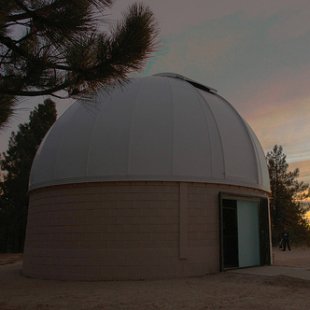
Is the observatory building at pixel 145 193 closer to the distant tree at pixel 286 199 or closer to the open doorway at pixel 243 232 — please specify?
the open doorway at pixel 243 232

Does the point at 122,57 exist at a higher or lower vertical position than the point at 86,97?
Result: higher

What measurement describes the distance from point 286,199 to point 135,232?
2582 cm

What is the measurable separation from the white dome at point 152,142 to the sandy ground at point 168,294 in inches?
116

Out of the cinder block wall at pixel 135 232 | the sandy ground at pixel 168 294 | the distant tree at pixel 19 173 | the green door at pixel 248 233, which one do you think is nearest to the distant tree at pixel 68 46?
the sandy ground at pixel 168 294

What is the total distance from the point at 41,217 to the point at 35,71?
25.6 ft

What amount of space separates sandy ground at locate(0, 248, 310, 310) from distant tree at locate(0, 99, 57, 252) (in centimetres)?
2119

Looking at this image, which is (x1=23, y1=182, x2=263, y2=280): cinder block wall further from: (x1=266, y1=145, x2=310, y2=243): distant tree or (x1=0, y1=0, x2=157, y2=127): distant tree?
(x1=266, y1=145, x2=310, y2=243): distant tree

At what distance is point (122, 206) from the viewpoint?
40.3 feet

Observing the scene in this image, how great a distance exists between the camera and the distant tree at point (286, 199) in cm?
3472

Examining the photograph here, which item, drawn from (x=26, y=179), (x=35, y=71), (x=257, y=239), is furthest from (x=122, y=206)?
(x=26, y=179)

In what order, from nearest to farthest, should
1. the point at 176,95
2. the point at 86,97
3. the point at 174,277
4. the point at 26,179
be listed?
the point at 86,97 → the point at 174,277 → the point at 176,95 → the point at 26,179

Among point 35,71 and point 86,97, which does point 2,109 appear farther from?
point 86,97

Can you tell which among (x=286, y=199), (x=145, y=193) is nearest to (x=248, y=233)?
(x=145, y=193)

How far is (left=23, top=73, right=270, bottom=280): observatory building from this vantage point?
12172 mm
